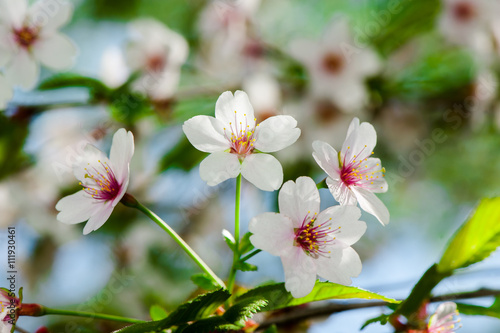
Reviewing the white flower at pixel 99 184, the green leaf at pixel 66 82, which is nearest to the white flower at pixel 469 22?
the green leaf at pixel 66 82

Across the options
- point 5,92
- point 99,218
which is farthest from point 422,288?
point 5,92

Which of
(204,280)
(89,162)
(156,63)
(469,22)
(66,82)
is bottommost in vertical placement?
(204,280)

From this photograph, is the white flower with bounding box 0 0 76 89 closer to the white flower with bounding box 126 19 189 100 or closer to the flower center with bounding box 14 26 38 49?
the flower center with bounding box 14 26 38 49

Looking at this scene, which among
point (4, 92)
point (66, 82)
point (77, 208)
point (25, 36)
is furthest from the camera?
point (66, 82)

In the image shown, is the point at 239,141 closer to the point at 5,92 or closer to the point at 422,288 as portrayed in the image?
the point at 422,288

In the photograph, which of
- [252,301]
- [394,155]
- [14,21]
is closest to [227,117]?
[252,301]

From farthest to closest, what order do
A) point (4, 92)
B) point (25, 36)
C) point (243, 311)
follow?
1. point (25, 36)
2. point (4, 92)
3. point (243, 311)
